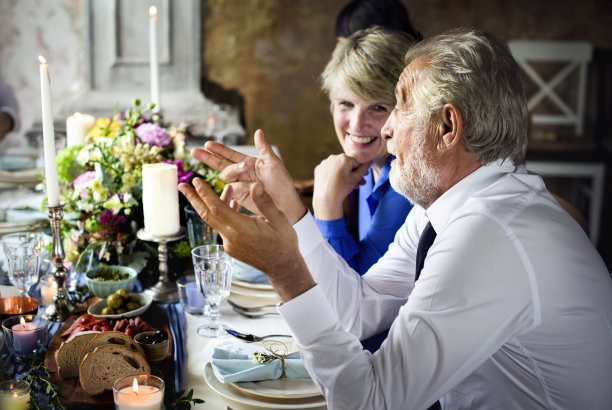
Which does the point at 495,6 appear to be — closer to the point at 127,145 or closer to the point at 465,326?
the point at 127,145

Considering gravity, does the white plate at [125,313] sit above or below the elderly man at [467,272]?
below

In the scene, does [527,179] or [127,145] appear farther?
[127,145]

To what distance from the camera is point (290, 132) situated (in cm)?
480

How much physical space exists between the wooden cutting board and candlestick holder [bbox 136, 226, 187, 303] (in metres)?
0.10

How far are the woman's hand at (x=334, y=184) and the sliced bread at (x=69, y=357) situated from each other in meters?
0.87

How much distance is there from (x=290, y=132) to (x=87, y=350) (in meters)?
3.80

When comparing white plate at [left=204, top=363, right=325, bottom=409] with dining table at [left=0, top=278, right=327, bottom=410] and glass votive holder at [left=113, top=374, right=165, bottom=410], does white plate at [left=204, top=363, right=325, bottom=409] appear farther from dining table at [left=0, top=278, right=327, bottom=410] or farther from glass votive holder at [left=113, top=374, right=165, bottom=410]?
glass votive holder at [left=113, top=374, right=165, bottom=410]

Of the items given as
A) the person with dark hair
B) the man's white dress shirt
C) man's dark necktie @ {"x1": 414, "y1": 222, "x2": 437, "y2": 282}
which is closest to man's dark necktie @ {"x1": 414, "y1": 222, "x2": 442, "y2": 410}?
man's dark necktie @ {"x1": 414, "y1": 222, "x2": 437, "y2": 282}

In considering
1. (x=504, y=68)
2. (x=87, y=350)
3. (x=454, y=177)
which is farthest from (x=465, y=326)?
(x=87, y=350)

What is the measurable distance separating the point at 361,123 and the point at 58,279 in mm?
996

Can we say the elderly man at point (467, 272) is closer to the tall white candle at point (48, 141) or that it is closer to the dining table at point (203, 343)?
the dining table at point (203, 343)

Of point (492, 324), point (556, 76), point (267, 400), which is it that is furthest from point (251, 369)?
point (556, 76)

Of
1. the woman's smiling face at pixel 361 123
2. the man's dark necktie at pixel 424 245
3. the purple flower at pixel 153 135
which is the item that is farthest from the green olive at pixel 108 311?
the woman's smiling face at pixel 361 123

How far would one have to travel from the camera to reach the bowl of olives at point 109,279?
1.47m
